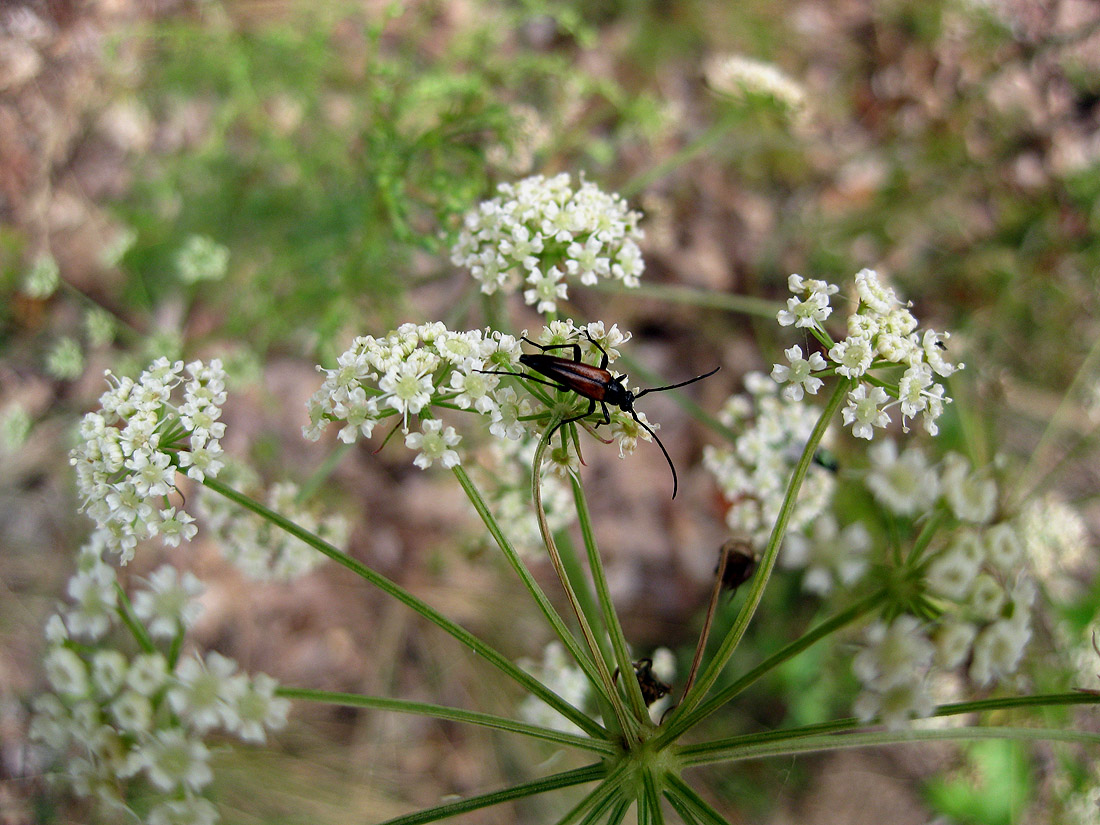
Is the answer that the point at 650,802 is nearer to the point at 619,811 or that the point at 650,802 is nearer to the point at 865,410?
the point at 619,811

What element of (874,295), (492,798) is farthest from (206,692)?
(874,295)

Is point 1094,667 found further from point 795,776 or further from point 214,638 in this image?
point 214,638

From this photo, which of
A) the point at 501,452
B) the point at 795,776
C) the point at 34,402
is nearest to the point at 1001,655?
the point at 501,452

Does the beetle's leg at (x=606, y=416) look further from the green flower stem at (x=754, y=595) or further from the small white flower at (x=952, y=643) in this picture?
the small white flower at (x=952, y=643)

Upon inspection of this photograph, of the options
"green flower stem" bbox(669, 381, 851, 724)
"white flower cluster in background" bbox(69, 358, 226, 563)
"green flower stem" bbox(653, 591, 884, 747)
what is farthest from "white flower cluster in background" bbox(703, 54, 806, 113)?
"white flower cluster in background" bbox(69, 358, 226, 563)

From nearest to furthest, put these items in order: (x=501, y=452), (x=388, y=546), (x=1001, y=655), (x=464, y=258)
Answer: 1. (x=1001, y=655)
2. (x=464, y=258)
3. (x=501, y=452)
4. (x=388, y=546)
